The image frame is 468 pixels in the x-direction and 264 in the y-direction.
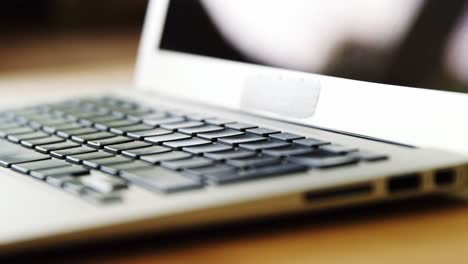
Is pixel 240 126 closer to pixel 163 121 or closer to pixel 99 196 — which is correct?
pixel 163 121

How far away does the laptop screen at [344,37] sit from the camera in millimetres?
585

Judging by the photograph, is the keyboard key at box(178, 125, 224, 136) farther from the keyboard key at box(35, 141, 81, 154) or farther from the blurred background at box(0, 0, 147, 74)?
the blurred background at box(0, 0, 147, 74)

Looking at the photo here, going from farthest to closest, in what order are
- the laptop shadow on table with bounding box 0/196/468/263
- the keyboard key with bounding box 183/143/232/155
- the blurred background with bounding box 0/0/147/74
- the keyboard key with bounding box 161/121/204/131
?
the blurred background with bounding box 0/0/147/74 → the keyboard key with bounding box 161/121/204/131 → the keyboard key with bounding box 183/143/232/155 → the laptop shadow on table with bounding box 0/196/468/263

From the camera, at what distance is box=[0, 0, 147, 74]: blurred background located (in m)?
1.86

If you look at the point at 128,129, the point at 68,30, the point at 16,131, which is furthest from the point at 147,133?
the point at 68,30

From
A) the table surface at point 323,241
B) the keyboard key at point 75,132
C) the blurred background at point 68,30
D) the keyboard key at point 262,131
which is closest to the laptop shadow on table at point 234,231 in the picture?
the table surface at point 323,241

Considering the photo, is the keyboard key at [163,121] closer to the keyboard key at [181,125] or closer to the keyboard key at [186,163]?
the keyboard key at [181,125]

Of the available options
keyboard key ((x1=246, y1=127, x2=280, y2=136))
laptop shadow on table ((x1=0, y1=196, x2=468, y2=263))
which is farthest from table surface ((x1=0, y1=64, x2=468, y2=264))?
keyboard key ((x1=246, y1=127, x2=280, y2=136))

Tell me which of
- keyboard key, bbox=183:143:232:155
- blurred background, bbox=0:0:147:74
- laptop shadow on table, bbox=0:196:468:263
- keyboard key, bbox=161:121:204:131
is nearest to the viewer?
laptop shadow on table, bbox=0:196:468:263

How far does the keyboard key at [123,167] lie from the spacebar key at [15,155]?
0.24ft

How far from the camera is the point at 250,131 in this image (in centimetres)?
62

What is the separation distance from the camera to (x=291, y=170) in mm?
498

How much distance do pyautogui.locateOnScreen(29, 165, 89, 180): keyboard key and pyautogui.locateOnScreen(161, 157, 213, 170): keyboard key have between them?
0.05 meters

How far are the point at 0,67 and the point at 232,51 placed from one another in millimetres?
996
